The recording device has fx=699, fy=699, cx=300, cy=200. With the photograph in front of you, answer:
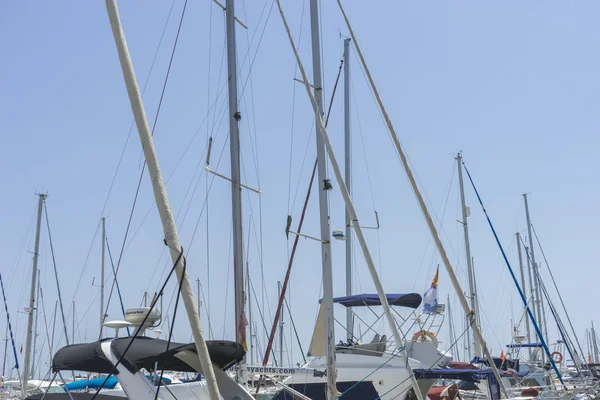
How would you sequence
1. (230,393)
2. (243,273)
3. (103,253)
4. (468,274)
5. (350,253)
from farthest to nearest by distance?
1. (103,253)
2. (468,274)
3. (350,253)
4. (243,273)
5. (230,393)

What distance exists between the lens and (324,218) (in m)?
14.4

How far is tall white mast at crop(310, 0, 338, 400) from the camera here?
522 inches

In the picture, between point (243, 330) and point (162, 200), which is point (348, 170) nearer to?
point (243, 330)

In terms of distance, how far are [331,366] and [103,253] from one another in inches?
1092

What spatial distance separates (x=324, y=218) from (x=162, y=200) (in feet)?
25.8

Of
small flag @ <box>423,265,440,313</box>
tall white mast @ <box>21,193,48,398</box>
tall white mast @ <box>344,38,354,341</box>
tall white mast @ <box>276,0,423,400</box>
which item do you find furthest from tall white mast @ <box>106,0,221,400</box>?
tall white mast @ <box>21,193,48,398</box>

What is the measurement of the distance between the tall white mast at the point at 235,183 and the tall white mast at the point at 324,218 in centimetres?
173

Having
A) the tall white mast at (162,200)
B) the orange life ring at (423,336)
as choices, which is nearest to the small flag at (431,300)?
the orange life ring at (423,336)

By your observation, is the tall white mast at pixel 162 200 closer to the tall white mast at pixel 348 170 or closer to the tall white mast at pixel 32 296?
the tall white mast at pixel 348 170

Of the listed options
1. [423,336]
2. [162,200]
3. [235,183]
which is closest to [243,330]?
[235,183]

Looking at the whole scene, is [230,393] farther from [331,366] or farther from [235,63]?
[235,63]

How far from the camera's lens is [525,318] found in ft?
147

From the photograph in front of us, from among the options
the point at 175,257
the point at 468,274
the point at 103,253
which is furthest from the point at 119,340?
the point at 103,253

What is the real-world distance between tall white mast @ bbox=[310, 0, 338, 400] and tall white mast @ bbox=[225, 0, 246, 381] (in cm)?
173
